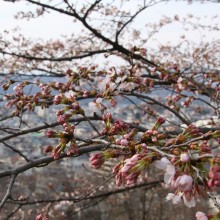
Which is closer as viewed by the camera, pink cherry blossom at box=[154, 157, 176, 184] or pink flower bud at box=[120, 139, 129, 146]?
pink cherry blossom at box=[154, 157, 176, 184]

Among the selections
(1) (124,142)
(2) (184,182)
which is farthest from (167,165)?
(1) (124,142)

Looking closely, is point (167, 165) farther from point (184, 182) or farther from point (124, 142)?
point (124, 142)

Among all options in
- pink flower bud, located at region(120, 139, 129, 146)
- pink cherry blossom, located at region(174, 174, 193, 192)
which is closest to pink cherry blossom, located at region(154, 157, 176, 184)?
pink cherry blossom, located at region(174, 174, 193, 192)

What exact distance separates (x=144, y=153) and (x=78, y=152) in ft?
2.18

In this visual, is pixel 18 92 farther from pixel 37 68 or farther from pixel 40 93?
pixel 37 68

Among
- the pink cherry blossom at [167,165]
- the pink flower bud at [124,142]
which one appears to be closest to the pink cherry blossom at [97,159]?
the pink flower bud at [124,142]

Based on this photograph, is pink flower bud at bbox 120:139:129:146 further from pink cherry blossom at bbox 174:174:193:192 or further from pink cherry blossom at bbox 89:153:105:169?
pink cherry blossom at bbox 174:174:193:192

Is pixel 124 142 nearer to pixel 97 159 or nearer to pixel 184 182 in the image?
pixel 97 159

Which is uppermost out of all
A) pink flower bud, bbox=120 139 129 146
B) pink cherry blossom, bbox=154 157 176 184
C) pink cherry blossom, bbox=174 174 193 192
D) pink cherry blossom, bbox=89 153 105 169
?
pink flower bud, bbox=120 139 129 146

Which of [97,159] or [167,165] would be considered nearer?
[167,165]

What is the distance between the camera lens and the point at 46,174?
98.3 feet

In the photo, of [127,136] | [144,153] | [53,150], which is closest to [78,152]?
[53,150]

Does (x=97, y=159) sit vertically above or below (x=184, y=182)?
above

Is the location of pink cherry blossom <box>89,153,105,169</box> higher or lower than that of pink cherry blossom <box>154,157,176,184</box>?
higher
